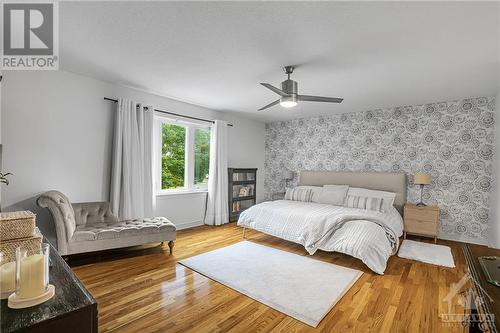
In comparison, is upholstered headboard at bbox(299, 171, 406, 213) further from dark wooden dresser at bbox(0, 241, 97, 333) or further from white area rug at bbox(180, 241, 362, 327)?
dark wooden dresser at bbox(0, 241, 97, 333)

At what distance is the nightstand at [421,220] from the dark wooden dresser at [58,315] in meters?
4.87

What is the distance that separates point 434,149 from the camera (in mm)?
4457

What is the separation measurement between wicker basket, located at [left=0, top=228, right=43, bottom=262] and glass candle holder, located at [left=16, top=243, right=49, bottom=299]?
0.17 metres

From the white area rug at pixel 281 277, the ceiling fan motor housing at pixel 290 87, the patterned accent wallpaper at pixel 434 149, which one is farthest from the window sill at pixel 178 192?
the ceiling fan motor housing at pixel 290 87

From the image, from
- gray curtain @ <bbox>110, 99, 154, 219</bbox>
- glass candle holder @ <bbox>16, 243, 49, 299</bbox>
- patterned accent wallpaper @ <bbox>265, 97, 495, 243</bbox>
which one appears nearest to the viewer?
glass candle holder @ <bbox>16, 243, 49, 299</bbox>

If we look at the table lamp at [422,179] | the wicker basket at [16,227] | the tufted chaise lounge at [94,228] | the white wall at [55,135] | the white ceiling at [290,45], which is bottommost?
the tufted chaise lounge at [94,228]

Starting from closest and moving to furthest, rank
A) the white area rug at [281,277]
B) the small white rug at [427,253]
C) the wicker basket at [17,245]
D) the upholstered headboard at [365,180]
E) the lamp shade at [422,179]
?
1. the wicker basket at [17,245]
2. the white area rug at [281,277]
3. the small white rug at [427,253]
4. the lamp shade at [422,179]
5. the upholstered headboard at [365,180]

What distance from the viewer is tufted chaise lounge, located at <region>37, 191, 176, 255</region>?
2863 mm

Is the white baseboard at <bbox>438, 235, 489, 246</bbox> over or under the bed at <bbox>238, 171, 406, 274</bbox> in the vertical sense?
under

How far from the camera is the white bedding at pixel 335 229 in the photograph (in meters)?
3.06

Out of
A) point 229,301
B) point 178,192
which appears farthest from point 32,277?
point 178,192

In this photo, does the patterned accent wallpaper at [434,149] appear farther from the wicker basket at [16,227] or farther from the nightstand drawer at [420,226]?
the wicker basket at [16,227]

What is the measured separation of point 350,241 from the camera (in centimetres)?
318

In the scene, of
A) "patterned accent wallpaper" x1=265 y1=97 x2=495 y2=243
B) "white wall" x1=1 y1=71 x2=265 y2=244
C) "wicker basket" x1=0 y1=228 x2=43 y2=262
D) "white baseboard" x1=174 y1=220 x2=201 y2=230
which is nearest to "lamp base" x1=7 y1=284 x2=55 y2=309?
"wicker basket" x1=0 y1=228 x2=43 y2=262
